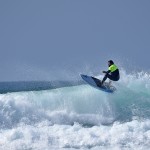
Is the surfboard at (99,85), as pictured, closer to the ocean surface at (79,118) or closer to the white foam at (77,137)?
the ocean surface at (79,118)

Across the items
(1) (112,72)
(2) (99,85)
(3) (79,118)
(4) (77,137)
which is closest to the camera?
(4) (77,137)

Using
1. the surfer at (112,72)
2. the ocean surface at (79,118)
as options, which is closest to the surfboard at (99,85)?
the ocean surface at (79,118)

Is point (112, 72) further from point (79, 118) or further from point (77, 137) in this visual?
point (77, 137)

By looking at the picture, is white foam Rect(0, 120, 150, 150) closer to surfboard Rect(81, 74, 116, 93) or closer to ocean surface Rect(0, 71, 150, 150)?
ocean surface Rect(0, 71, 150, 150)

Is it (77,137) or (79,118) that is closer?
(77,137)

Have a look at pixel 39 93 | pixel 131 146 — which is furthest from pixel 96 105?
pixel 131 146

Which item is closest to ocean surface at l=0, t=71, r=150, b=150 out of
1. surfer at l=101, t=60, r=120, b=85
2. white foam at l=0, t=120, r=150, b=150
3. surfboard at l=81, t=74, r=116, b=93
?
white foam at l=0, t=120, r=150, b=150

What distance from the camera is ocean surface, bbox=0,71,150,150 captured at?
66.1 feet

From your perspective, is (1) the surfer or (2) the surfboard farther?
(2) the surfboard

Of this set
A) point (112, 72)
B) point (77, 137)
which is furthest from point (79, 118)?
point (77, 137)

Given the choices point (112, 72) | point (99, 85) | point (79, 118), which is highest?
point (112, 72)

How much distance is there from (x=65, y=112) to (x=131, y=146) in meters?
5.35

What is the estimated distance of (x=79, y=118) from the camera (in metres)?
24.1

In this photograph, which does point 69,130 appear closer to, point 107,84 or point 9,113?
point 9,113
